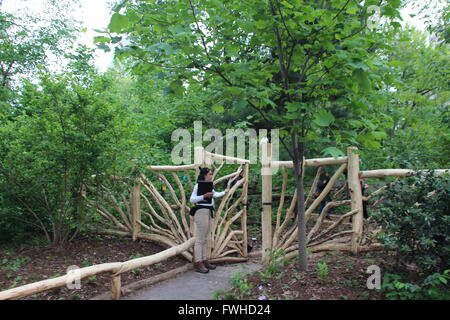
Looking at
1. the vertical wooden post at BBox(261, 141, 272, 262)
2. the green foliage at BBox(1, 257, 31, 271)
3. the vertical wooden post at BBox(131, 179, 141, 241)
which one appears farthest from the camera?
the vertical wooden post at BBox(131, 179, 141, 241)

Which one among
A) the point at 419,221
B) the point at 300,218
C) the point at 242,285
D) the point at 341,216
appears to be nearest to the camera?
the point at 419,221

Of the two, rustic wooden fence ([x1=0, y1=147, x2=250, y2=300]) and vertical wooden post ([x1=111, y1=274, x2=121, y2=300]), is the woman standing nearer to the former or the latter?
rustic wooden fence ([x1=0, y1=147, x2=250, y2=300])

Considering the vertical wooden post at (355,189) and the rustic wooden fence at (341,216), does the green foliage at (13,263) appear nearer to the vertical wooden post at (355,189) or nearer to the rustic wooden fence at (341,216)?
the rustic wooden fence at (341,216)

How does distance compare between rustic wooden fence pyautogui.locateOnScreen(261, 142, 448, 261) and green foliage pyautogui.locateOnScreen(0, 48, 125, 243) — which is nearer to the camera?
green foliage pyautogui.locateOnScreen(0, 48, 125, 243)


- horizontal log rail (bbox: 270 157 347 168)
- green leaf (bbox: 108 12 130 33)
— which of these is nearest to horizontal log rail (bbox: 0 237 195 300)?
horizontal log rail (bbox: 270 157 347 168)

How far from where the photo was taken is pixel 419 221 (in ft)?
10.8

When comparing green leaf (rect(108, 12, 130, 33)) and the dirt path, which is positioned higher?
green leaf (rect(108, 12, 130, 33))

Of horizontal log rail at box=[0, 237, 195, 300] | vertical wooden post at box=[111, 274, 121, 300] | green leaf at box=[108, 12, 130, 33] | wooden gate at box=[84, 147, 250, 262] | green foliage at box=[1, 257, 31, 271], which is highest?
green leaf at box=[108, 12, 130, 33]

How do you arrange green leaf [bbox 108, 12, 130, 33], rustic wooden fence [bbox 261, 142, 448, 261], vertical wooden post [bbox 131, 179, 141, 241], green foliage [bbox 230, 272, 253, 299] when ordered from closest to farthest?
green leaf [bbox 108, 12, 130, 33]
green foliage [bbox 230, 272, 253, 299]
rustic wooden fence [bbox 261, 142, 448, 261]
vertical wooden post [bbox 131, 179, 141, 241]

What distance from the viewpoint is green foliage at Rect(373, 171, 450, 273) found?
3.21 meters

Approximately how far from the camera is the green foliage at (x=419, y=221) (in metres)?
3.21

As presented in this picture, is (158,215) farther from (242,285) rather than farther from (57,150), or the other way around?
(242,285)

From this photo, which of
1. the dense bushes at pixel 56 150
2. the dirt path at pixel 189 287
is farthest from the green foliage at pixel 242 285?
the dense bushes at pixel 56 150

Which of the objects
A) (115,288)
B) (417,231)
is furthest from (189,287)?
(417,231)
